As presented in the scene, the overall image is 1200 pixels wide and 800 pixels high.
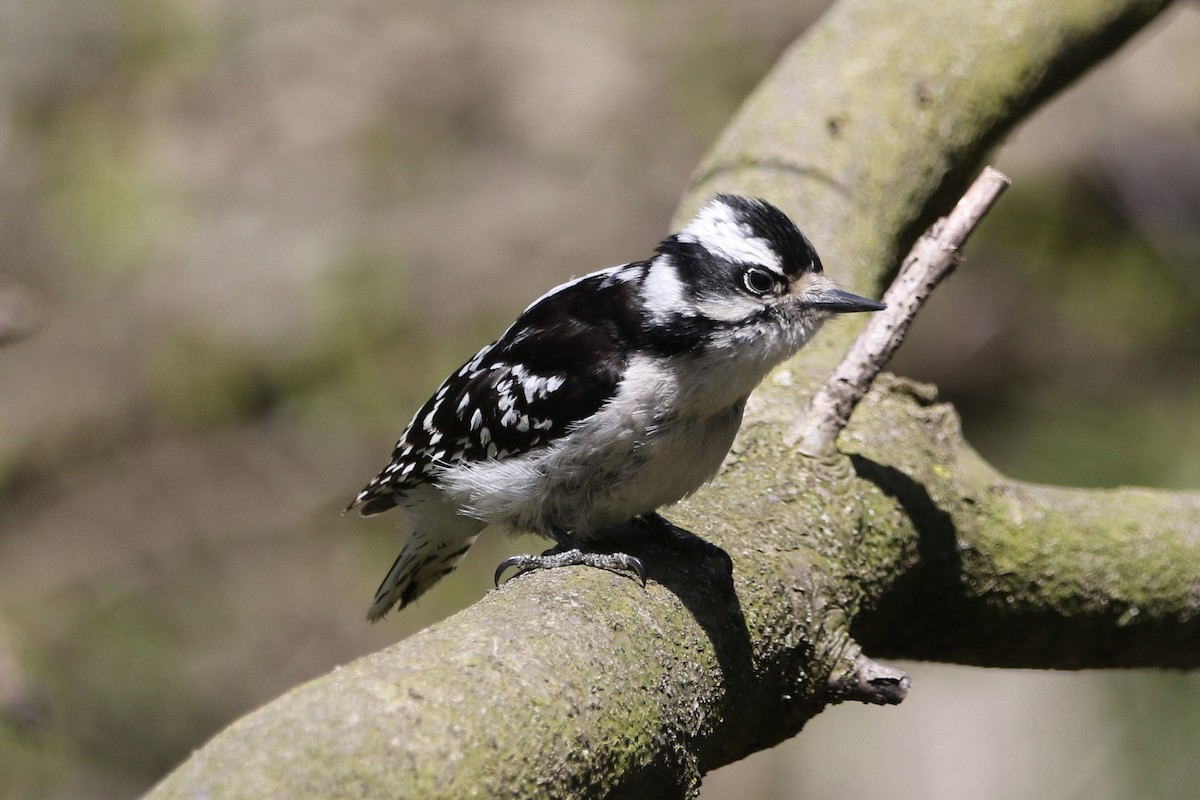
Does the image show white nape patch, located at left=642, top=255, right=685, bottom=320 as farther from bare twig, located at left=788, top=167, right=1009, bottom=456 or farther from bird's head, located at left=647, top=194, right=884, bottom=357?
bare twig, located at left=788, top=167, right=1009, bottom=456

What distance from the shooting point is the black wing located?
316 cm

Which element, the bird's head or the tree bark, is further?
the bird's head

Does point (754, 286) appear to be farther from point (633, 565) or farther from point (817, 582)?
point (633, 565)

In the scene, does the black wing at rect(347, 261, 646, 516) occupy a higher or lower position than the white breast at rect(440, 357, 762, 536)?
higher

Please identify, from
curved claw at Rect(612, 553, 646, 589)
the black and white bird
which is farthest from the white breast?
curved claw at Rect(612, 553, 646, 589)

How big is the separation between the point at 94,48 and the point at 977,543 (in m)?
8.19

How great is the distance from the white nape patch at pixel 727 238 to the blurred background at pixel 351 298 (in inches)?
178

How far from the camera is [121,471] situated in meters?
8.22

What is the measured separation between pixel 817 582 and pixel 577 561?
545mm

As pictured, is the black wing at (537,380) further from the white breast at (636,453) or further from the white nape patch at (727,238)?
the white nape patch at (727,238)

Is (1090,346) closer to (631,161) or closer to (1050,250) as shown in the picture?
(1050,250)

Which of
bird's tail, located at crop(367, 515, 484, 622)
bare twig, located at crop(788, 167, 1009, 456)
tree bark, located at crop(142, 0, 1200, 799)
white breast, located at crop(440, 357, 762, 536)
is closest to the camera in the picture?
tree bark, located at crop(142, 0, 1200, 799)

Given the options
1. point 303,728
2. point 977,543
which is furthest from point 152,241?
point 303,728

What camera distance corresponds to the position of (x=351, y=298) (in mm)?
8492
